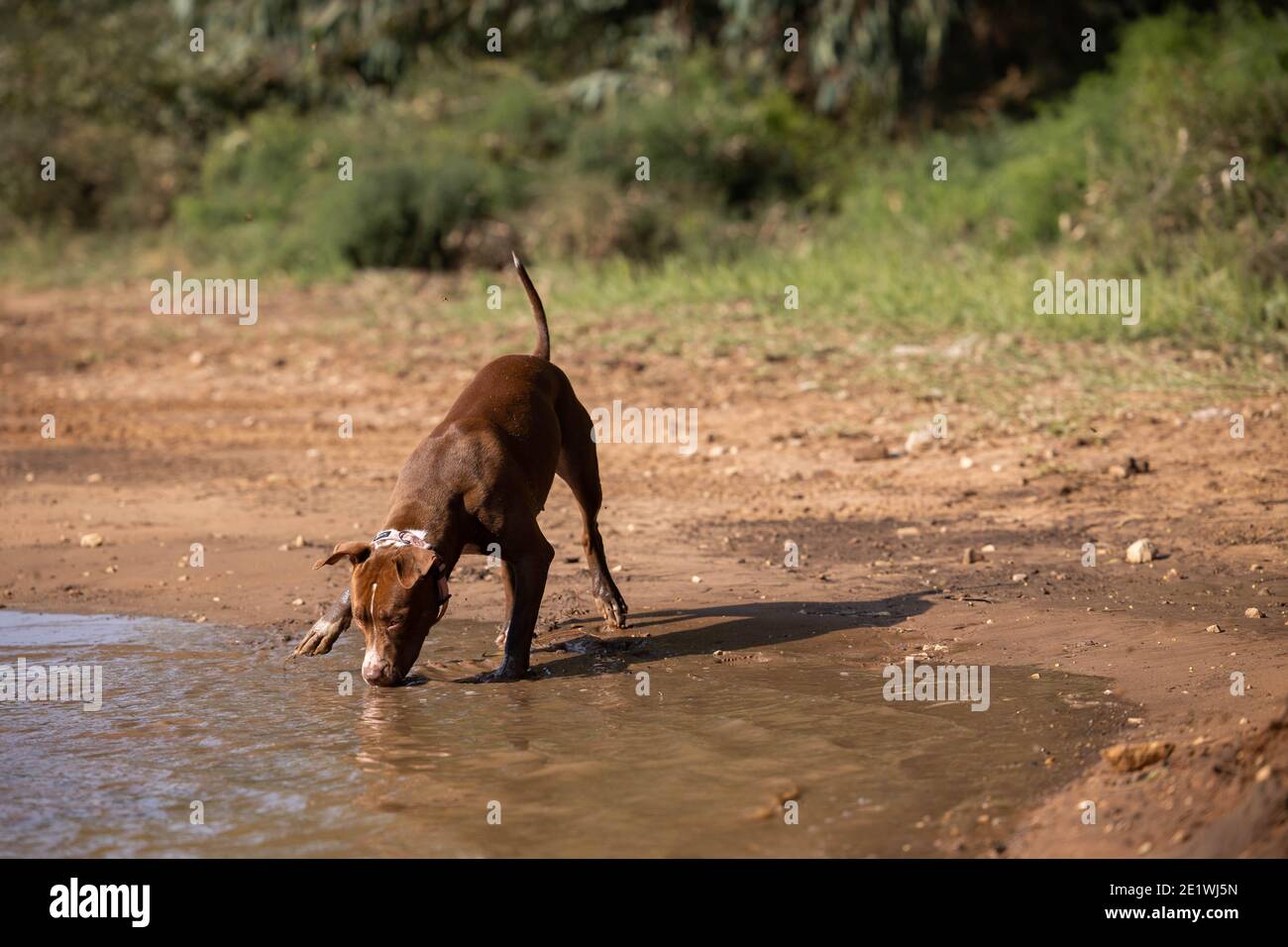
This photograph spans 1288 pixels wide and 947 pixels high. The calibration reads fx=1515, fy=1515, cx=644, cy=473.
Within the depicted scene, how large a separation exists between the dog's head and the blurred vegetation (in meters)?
7.37

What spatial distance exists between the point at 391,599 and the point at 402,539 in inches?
10.5

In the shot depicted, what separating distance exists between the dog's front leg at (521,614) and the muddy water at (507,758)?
0.11m

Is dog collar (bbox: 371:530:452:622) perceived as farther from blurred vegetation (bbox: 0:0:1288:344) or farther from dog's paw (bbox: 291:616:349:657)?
blurred vegetation (bbox: 0:0:1288:344)

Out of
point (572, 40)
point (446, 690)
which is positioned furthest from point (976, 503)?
point (572, 40)

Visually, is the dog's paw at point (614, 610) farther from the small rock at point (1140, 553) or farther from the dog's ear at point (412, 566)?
the small rock at point (1140, 553)

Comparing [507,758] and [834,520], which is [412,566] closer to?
[507,758]

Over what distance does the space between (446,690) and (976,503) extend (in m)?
3.87

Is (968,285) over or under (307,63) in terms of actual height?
under

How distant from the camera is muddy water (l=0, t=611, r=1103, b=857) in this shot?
14.9 feet

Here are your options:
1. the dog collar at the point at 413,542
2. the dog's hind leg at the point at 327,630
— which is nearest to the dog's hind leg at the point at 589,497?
the dog's hind leg at the point at 327,630

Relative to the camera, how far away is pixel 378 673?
5.64 meters

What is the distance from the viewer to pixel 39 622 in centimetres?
721

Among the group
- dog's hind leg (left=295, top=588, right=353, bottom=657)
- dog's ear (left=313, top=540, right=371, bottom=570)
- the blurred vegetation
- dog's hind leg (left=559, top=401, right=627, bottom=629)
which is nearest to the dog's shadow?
dog's hind leg (left=559, top=401, right=627, bottom=629)
